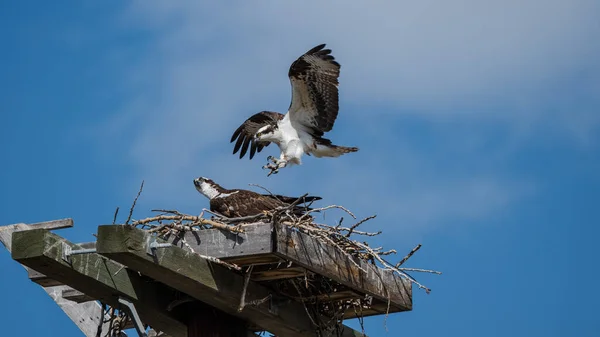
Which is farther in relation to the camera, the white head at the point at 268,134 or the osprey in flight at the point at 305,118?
the white head at the point at 268,134

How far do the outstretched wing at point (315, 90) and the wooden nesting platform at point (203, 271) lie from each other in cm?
310

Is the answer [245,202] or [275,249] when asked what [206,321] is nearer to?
[275,249]

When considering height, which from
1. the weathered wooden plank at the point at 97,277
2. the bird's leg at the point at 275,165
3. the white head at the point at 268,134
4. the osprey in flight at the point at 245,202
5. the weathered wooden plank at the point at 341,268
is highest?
the white head at the point at 268,134

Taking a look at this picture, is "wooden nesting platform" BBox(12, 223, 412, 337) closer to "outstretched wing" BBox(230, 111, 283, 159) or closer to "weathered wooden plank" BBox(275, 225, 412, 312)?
"weathered wooden plank" BBox(275, 225, 412, 312)

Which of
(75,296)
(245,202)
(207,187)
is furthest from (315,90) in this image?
(75,296)

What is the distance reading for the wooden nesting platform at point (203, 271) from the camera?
15.5ft

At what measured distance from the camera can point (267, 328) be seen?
571 centimetres

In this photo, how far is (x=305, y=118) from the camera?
9.05 m

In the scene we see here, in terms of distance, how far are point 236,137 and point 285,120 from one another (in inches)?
28.5

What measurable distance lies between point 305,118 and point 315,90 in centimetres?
38

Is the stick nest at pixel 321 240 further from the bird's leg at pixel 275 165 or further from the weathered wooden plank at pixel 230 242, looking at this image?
the bird's leg at pixel 275 165

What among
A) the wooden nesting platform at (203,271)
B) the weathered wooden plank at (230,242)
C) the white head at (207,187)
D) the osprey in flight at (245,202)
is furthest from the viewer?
the white head at (207,187)

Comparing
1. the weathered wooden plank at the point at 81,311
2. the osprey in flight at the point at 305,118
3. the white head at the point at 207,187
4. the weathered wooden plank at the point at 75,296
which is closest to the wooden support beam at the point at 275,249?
the weathered wooden plank at the point at 75,296

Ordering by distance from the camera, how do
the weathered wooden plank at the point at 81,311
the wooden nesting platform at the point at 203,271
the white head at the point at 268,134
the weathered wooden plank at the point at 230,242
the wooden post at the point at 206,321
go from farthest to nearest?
the white head at the point at 268,134
the weathered wooden plank at the point at 81,311
the wooden post at the point at 206,321
the weathered wooden plank at the point at 230,242
the wooden nesting platform at the point at 203,271
